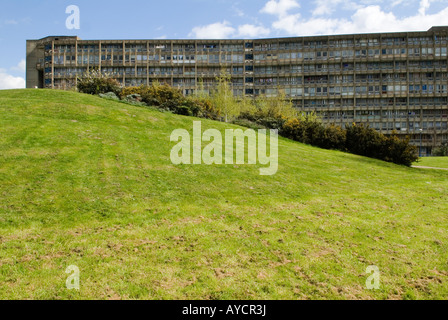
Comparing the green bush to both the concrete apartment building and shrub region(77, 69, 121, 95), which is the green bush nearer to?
shrub region(77, 69, 121, 95)

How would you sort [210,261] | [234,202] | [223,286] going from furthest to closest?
[234,202] < [210,261] < [223,286]

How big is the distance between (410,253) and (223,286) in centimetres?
576

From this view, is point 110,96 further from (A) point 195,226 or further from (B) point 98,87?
(A) point 195,226

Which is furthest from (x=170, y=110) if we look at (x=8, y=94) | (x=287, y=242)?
(x=287, y=242)

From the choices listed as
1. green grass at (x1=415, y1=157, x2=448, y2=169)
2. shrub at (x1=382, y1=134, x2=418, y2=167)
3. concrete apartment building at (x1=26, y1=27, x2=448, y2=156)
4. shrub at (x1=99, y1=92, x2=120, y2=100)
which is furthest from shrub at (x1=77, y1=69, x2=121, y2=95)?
concrete apartment building at (x1=26, y1=27, x2=448, y2=156)

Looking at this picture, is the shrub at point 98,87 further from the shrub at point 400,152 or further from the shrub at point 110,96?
the shrub at point 400,152

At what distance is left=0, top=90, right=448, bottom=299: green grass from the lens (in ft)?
23.6

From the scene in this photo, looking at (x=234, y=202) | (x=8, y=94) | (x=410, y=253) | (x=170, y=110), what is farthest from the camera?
(x=170, y=110)

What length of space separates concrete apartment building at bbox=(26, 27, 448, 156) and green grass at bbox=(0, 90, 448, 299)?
71435 mm

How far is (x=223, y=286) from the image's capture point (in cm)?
709

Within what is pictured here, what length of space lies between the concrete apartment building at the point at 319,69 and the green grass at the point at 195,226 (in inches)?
2812

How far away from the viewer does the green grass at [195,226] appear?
23.6 ft
